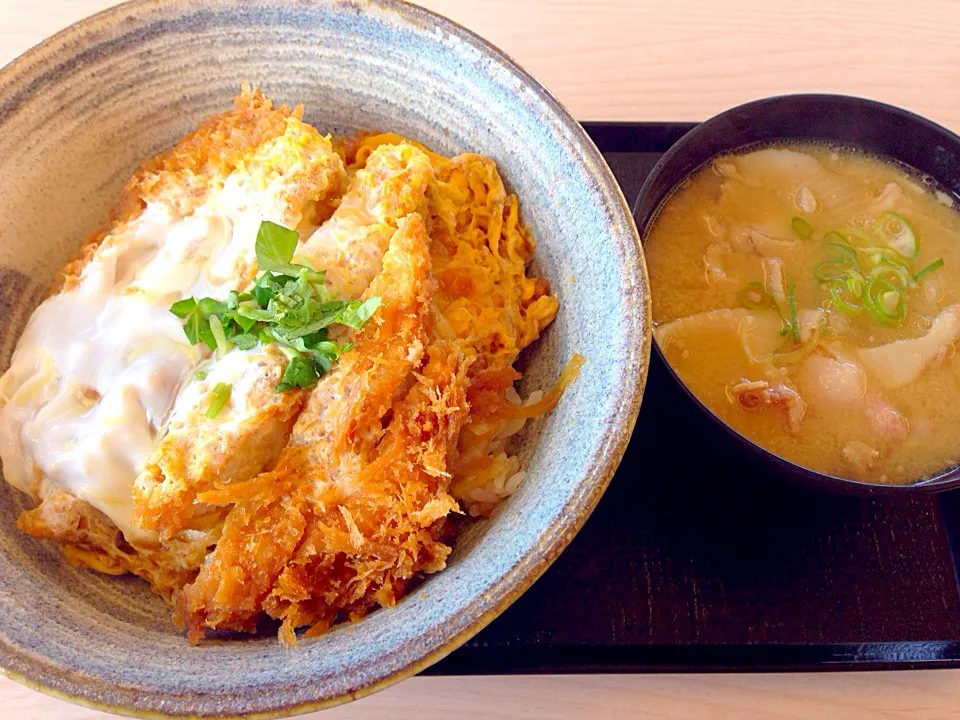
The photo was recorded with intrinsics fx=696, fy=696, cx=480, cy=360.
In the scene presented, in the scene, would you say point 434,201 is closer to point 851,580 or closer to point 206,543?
point 206,543

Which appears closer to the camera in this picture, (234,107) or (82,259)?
(82,259)

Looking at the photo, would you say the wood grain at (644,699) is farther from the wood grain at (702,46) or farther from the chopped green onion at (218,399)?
the wood grain at (702,46)

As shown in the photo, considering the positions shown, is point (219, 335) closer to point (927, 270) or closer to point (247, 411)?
point (247, 411)

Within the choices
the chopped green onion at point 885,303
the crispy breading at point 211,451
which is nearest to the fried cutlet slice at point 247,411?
the crispy breading at point 211,451

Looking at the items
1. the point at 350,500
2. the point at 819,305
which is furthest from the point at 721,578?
the point at 350,500

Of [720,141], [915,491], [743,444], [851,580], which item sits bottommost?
[851,580]

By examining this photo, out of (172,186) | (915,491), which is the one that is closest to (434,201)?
(172,186)

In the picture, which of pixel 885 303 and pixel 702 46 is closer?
pixel 885 303
